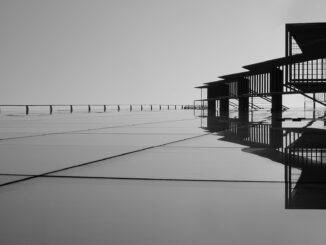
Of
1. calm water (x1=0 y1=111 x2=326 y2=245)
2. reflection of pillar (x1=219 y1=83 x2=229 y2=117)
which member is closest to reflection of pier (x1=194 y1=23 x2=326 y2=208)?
calm water (x1=0 y1=111 x2=326 y2=245)

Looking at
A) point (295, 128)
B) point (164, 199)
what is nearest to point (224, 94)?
point (295, 128)

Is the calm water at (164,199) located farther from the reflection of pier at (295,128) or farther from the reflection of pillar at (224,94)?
the reflection of pillar at (224,94)

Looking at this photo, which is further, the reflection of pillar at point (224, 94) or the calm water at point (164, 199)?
the reflection of pillar at point (224, 94)

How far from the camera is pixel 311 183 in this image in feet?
6.23

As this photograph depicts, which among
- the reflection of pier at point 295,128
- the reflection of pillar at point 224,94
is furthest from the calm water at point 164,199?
the reflection of pillar at point 224,94

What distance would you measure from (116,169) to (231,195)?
905 millimetres

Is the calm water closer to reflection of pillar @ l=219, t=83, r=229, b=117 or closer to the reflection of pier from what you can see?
the reflection of pier

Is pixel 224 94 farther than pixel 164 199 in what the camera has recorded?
Yes

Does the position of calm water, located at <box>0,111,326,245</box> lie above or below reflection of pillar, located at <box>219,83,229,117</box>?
below

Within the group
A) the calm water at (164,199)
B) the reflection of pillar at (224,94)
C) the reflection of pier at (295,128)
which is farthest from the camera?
the reflection of pillar at (224,94)

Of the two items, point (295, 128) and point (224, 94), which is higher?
point (224, 94)

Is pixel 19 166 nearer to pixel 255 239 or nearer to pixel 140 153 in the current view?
pixel 140 153

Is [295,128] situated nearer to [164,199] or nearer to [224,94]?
[164,199]

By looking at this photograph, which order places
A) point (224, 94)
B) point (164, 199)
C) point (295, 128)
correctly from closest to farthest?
point (164, 199) → point (295, 128) → point (224, 94)
